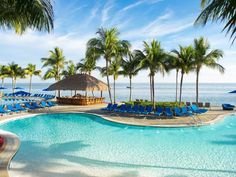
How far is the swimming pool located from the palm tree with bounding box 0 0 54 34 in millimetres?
4540

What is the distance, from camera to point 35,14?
6.57 metres

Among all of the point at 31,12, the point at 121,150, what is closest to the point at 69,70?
the point at 121,150

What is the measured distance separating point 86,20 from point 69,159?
9.19 metres

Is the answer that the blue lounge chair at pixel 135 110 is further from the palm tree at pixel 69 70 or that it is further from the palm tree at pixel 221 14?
the palm tree at pixel 69 70

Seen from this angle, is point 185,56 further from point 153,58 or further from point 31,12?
point 31,12

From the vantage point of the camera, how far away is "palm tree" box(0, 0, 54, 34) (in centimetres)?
642

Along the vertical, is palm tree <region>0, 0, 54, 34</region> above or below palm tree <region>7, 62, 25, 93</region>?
below

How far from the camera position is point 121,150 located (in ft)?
31.9

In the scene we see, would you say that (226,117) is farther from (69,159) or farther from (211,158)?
(69,159)

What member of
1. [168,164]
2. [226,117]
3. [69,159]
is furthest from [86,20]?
[226,117]

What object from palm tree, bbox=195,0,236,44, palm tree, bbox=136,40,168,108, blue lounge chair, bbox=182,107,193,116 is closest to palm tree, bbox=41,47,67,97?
palm tree, bbox=136,40,168,108

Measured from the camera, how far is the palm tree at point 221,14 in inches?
207

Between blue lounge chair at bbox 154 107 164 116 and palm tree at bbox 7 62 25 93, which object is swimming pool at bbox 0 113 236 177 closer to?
blue lounge chair at bbox 154 107 164 116

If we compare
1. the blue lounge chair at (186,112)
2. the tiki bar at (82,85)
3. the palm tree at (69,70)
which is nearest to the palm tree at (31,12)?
the blue lounge chair at (186,112)
